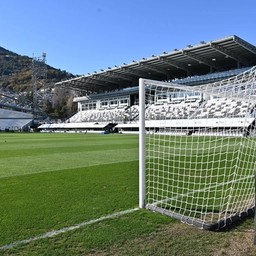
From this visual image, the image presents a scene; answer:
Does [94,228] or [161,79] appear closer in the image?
[94,228]

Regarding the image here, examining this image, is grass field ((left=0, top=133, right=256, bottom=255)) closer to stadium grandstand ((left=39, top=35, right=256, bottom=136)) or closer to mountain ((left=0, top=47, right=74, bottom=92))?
stadium grandstand ((left=39, top=35, right=256, bottom=136))

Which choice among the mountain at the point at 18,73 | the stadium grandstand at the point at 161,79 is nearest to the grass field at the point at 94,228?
the stadium grandstand at the point at 161,79

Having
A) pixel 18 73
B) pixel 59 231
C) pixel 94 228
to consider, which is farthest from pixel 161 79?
pixel 18 73

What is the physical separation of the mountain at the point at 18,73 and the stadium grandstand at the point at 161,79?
53.6 meters

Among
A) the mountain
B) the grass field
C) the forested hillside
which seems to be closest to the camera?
the grass field

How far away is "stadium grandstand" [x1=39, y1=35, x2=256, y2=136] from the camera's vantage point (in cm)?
2991

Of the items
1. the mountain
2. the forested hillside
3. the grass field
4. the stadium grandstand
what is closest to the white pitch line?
the grass field

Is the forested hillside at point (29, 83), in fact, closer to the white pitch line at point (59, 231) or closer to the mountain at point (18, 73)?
the mountain at point (18, 73)

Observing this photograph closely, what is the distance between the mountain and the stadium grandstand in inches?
2112

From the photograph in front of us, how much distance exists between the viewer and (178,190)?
208 inches

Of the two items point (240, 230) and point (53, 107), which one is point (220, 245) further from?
point (53, 107)

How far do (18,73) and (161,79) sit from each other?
100808 millimetres

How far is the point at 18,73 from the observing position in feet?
425

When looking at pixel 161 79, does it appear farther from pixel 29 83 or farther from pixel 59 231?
pixel 29 83
